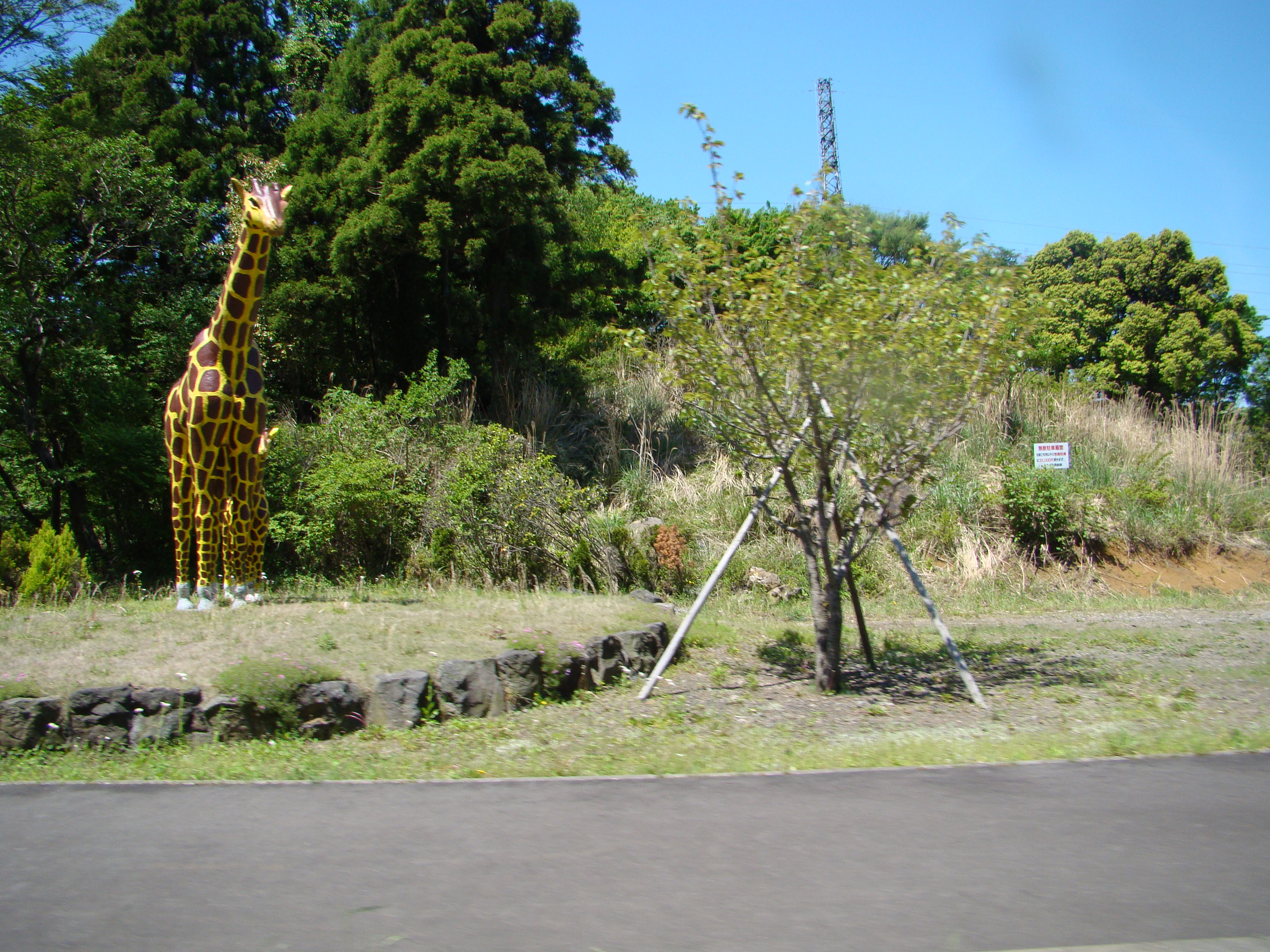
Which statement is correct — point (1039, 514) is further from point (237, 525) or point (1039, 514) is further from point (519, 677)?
point (237, 525)

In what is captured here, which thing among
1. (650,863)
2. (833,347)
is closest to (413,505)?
(833,347)

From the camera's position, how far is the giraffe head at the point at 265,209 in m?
8.67

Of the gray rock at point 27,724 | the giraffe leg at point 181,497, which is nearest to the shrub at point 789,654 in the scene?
the giraffe leg at point 181,497

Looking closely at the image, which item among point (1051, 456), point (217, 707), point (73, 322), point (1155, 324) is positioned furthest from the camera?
point (1155, 324)

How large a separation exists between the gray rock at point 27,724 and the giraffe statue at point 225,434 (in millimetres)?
2929

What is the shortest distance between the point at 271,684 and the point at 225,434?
11.4 ft

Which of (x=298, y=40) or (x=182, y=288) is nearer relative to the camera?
(x=182, y=288)

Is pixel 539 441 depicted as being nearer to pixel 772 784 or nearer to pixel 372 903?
pixel 772 784

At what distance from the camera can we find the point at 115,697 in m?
6.66

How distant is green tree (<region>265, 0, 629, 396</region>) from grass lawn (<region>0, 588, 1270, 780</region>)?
25.6ft

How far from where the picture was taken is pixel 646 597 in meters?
12.1

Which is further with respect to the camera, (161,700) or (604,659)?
(604,659)

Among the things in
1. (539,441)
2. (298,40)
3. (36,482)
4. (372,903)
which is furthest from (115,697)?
(298,40)

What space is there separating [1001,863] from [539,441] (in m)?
14.1
